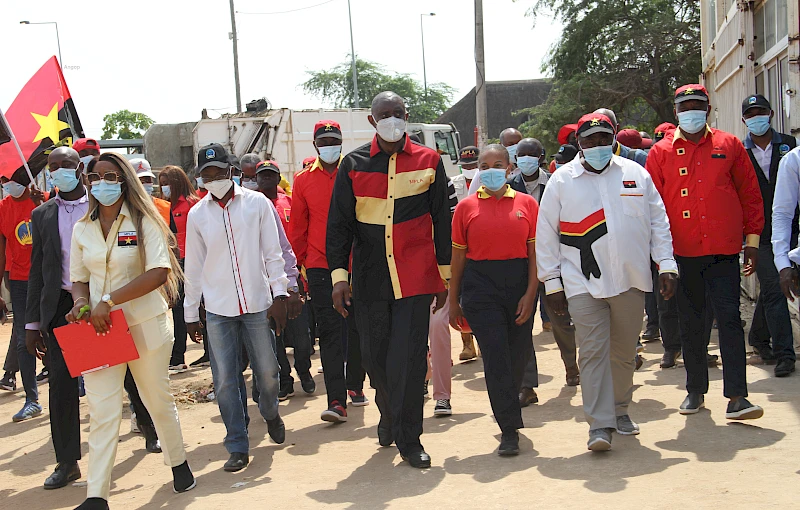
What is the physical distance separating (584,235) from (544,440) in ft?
4.85

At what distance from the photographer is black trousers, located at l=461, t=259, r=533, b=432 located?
6.32 m

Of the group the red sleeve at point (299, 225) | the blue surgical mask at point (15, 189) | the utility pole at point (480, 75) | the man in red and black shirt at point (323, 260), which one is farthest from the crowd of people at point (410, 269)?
the utility pole at point (480, 75)

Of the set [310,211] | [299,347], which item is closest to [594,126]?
[310,211]

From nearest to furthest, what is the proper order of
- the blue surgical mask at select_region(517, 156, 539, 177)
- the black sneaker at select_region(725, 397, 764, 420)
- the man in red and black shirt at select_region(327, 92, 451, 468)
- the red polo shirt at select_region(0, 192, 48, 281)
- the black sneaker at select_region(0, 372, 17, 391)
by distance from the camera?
the man in red and black shirt at select_region(327, 92, 451, 468), the black sneaker at select_region(725, 397, 764, 420), the red polo shirt at select_region(0, 192, 48, 281), the blue surgical mask at select_region(517, 156, 539, 177), the black sneaker at select_region(0, 372, 17, 391)

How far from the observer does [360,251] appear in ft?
20.8

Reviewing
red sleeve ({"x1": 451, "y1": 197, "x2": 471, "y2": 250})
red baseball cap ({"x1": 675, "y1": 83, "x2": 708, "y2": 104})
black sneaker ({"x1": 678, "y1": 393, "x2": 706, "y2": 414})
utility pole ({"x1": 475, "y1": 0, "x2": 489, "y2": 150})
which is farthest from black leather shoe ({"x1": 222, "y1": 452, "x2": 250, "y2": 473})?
utility pole ({"x1": 475, "y1": 0, "x2": 489, "y2": 150})

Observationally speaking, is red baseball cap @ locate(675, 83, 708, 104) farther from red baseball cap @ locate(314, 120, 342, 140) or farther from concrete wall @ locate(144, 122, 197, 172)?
concrete wall @ locate(144, 122, 197, 172)

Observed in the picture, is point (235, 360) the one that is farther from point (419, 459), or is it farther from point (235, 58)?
point (235, 58)

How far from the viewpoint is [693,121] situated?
666 cm

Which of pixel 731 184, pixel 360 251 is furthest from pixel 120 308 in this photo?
pixel 731 184

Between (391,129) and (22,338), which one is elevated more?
(391,129)

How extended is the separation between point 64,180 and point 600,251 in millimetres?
3663

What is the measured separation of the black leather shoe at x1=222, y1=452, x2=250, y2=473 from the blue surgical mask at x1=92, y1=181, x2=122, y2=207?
75.9 inches

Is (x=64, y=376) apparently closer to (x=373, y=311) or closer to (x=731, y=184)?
(x=373, y=311)
